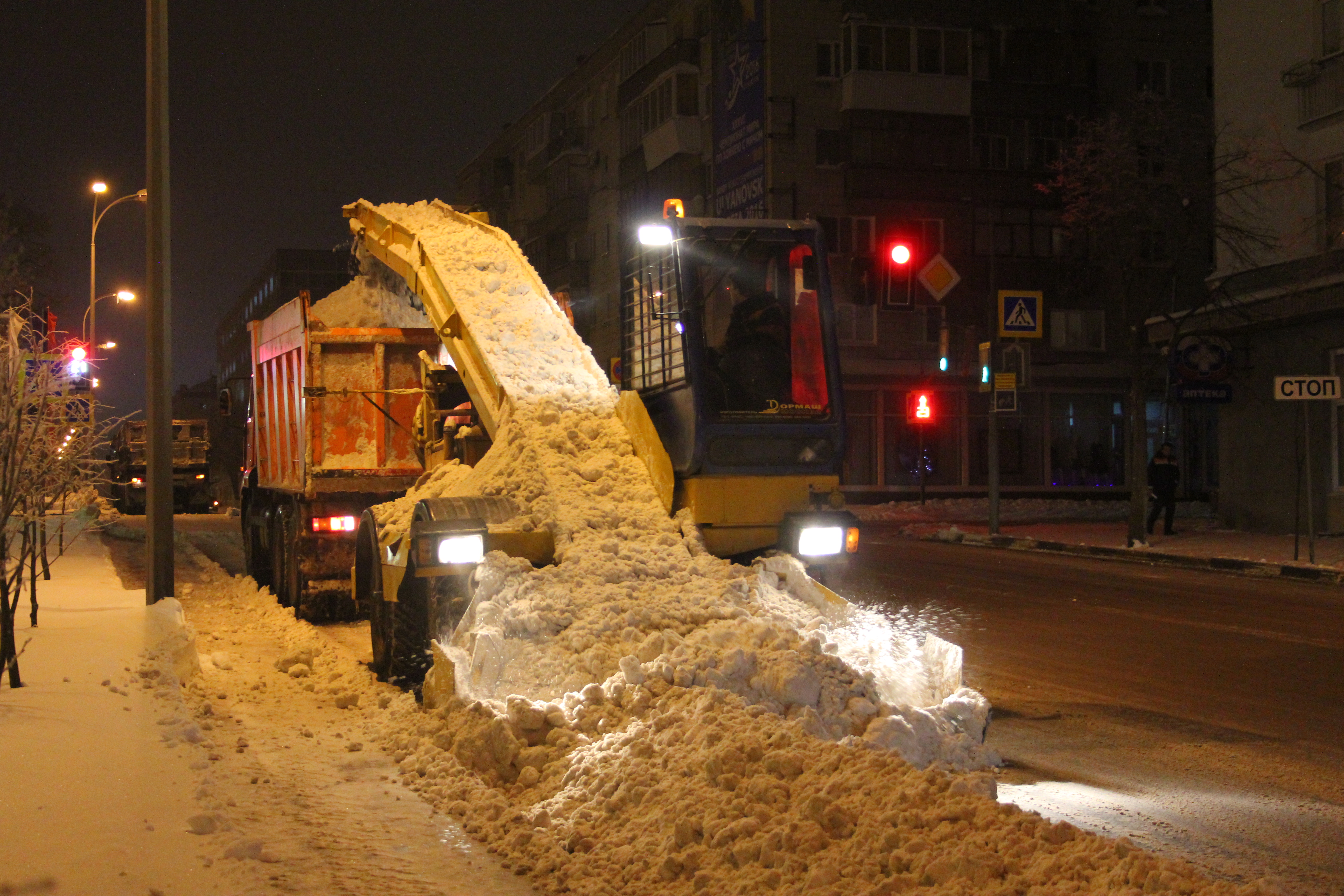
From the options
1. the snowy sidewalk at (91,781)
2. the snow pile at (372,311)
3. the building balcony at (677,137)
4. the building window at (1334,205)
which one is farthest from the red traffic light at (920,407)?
the snowy sidewalk at (91,781)

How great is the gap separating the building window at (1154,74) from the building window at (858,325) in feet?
40.3

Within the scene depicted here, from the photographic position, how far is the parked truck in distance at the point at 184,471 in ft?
130

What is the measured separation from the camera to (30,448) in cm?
804

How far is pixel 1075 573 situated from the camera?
1795 centimetres

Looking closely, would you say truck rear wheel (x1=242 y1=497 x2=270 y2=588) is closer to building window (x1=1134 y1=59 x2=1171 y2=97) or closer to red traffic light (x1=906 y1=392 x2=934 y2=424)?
red traffic light (x1=906 y1=392 x2=934 y2=424)

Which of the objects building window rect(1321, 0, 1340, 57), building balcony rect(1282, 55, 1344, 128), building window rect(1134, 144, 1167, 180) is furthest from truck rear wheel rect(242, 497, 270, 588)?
building window rect(1321, 0, 1340, 57)

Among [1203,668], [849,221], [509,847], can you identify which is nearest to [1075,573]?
[1203,668]

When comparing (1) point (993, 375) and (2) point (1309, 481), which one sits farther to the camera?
(1) point (993, 375)

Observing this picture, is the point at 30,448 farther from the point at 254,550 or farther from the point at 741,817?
the point at 254,550

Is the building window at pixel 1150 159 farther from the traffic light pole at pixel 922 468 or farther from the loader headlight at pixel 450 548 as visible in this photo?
the loader headlight at pixel 450 548

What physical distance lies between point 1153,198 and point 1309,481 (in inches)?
297

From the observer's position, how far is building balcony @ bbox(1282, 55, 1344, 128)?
891 inches

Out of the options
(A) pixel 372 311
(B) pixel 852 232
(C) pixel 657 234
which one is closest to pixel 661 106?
(B) pixel 852 232

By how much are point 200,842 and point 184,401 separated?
47175 mm
